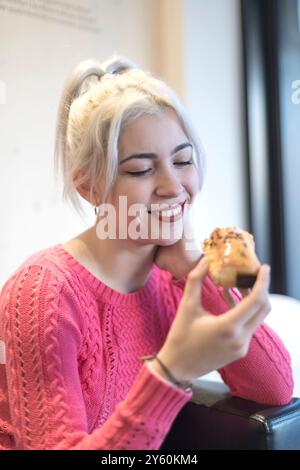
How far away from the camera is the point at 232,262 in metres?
0.73

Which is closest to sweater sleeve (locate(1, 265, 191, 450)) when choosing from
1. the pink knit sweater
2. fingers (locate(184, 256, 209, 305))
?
the pink knit sweater

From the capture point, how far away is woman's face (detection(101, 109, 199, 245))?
86 centimetres

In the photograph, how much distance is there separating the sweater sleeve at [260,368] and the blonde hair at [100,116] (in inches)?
9.6

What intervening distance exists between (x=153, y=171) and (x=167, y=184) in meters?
0.03

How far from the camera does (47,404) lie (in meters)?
0.78

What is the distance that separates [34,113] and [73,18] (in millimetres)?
320

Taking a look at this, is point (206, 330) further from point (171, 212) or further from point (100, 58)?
point (100, 58)

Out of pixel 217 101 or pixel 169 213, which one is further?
pixel 217 101

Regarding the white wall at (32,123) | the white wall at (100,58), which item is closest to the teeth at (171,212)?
the white wall at (100,58)

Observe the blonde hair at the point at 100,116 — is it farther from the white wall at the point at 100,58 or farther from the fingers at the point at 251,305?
the white wall at the point at 100,58

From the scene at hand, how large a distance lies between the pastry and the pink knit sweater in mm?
156

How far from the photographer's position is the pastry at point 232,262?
711mm

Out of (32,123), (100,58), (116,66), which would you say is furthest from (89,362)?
(100,58)
